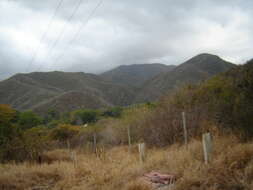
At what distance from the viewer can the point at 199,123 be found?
28.6ft

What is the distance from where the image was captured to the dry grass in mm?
4246

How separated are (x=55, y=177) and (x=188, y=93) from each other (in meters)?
7.33

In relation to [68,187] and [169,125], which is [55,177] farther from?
[169,125]

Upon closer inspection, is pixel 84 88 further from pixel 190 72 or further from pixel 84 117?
pixel 84 117

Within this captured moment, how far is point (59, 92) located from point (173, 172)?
229ft

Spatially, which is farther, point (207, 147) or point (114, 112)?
point (114, 112)

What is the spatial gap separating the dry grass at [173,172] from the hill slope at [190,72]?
151ft

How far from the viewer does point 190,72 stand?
58375 millimetres

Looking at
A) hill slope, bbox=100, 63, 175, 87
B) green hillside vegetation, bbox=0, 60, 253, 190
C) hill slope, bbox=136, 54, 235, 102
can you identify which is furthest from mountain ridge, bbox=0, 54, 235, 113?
hill slope, bbox=100, 63, 175, 87

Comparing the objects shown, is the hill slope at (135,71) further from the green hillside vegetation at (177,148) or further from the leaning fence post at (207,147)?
the leaning fence post at (207,147)

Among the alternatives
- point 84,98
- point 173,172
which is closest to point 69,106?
point 84,98

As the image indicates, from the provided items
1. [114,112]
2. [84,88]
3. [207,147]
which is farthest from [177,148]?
[84,88]

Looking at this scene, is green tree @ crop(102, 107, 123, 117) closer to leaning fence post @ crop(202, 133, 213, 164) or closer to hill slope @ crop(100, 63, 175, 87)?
leaning fence post @ crop(202, 133, 213, 164)

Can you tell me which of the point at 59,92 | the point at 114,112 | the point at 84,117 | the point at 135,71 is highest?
the point at 135,71
